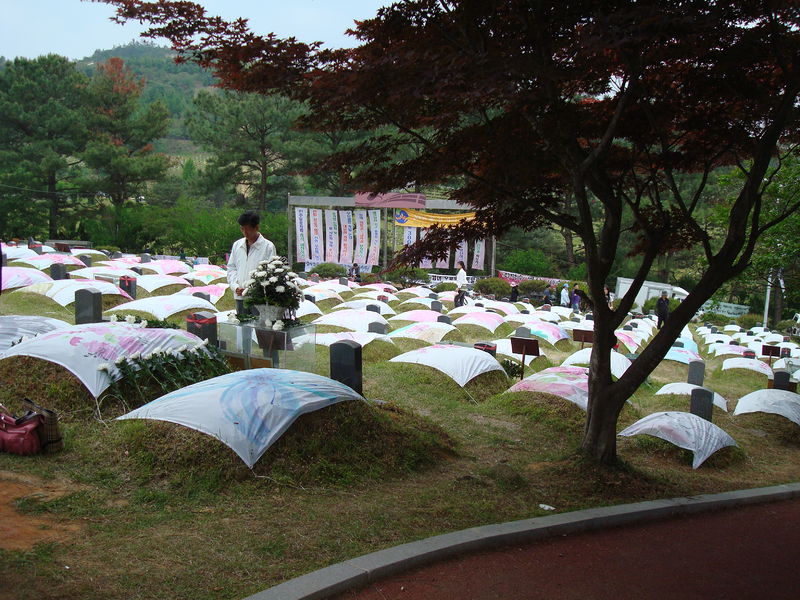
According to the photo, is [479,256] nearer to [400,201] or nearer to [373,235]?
[400,201]

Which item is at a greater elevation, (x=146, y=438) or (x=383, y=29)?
(x=383, y=29)

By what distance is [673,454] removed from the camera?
7.73 m

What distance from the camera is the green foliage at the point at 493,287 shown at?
107 ft

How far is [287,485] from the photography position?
5391mm

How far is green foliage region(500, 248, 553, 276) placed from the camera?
4206 centimetres

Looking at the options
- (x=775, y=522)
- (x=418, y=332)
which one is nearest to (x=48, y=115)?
(x=418, y=332)

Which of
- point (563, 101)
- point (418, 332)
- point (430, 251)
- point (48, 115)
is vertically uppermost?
point (48, 115)

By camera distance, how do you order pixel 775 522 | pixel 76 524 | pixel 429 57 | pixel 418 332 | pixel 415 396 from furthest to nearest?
pixel 418 332 → pixel 415 396 → pixel 775 522 → pixel 429 57 → pixel 76 524

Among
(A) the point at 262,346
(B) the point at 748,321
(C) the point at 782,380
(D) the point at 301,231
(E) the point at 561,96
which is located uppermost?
(E) the point at 561,96

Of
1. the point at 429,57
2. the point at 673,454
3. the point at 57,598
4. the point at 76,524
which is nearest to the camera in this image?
the point at 57,598

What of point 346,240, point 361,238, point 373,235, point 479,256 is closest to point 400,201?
point 373,235

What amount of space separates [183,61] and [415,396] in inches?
203

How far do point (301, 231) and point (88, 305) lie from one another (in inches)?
1032

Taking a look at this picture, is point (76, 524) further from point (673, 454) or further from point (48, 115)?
point (48, 115)
